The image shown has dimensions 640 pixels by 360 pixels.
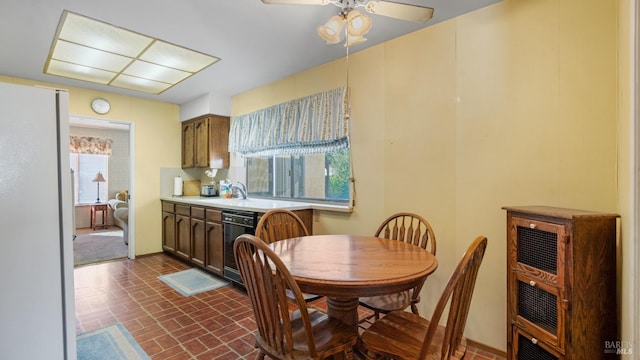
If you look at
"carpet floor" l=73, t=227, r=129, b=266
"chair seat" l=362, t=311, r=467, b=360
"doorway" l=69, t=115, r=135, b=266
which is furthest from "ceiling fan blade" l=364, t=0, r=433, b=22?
"doorway" l=69, t=115, r=135, b=266

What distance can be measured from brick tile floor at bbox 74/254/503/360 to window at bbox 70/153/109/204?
14.5ft

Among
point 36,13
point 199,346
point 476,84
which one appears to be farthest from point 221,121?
point 476,84

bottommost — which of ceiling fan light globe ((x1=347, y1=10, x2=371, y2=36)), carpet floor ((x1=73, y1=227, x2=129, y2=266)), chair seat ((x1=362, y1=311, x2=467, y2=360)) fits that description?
carpet floor ((x1=73, y1=227, x2=129, y2=266))

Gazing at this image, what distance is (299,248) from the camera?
180cm

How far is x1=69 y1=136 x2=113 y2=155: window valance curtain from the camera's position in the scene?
6.67 metres

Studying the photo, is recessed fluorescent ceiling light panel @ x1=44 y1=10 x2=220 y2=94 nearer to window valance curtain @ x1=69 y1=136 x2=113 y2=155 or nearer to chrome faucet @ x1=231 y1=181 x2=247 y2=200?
chrome faucet @ x1=231 y1=181 x2=247 y2=200

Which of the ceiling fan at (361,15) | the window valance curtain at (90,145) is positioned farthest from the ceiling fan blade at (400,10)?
the window valance curtain at (90,145)

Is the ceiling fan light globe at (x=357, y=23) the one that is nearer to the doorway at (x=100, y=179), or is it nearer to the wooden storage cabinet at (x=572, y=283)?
the wooden storage cabinet at (x=572, y=283)

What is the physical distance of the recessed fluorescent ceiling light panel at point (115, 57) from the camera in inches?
93.7

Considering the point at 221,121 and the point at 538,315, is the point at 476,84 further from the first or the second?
the point at 221,121

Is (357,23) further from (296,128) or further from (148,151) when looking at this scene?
(148,151)

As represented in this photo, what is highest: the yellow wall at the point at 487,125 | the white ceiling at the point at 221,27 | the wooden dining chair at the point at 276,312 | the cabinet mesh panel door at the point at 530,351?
the white ceiling at the point at 221,27

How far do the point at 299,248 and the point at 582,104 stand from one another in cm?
193

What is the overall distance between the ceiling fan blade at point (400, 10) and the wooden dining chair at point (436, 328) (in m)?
1.25
